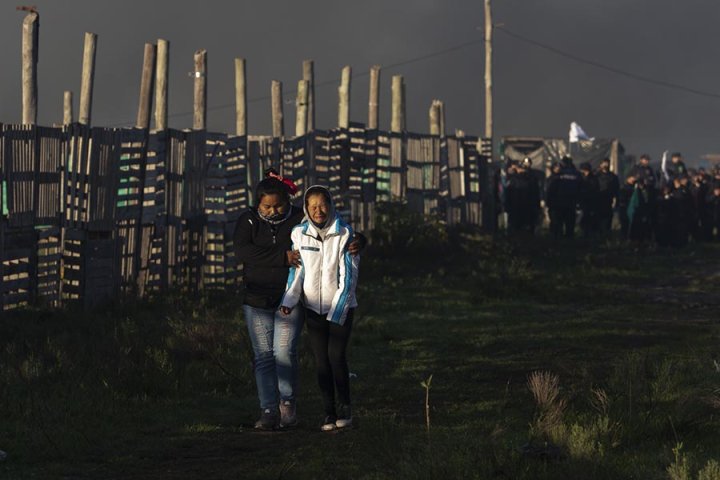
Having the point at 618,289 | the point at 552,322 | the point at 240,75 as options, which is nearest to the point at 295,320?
the point at 552,322

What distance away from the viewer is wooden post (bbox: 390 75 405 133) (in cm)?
3269

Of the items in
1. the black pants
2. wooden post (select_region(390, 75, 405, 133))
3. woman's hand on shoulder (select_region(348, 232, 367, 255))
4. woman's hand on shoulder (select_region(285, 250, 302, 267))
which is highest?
wooden post (select_region(390, 75, 405, 133))

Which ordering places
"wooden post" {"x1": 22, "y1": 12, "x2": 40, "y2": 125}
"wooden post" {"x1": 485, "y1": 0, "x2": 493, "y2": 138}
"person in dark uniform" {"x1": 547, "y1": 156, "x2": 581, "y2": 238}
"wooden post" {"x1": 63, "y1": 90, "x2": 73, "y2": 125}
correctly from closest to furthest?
1. "wooden post" {"x1": 22, "y1": 12, "x2": 40, "y2": 125}
2. "person in dark uniform" {"x1": 547, "y1": 156, "x2": 581, "y2": 238}
3. "wooden post" {"x1": 63, "y1": 90, "x2": 73, "y2": 125}
4. "wooden post" {"x1": 485, "y1": 0, "x2": 493, "y2": 138}

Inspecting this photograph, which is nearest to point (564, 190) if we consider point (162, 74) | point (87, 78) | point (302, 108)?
point (302, 108)

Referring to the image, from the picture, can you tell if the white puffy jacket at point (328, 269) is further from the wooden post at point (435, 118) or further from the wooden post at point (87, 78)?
the wooden post at point (435, 118)

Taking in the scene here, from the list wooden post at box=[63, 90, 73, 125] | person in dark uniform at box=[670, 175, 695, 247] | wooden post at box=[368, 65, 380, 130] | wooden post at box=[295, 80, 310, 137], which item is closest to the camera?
wooden post at box=[295, 80, 310, 137]

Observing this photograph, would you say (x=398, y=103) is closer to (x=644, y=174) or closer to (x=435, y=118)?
(x=435, y=118)

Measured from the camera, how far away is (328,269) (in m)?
9.73

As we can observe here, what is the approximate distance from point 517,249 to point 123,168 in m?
12.9

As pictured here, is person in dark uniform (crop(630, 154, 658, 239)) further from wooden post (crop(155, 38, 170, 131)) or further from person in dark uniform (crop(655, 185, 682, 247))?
wooden post (crop(155, 38, 170, 131))

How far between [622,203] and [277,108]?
8.80 metres

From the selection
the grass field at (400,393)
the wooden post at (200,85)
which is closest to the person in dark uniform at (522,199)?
the wooden post at (200,85)

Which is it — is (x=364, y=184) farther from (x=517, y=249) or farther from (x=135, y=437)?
(x=135, y=437)

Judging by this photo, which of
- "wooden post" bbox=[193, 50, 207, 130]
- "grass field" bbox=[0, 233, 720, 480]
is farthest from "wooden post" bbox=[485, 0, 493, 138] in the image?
"grass field" bbox=[0, 233, 720, 480]
